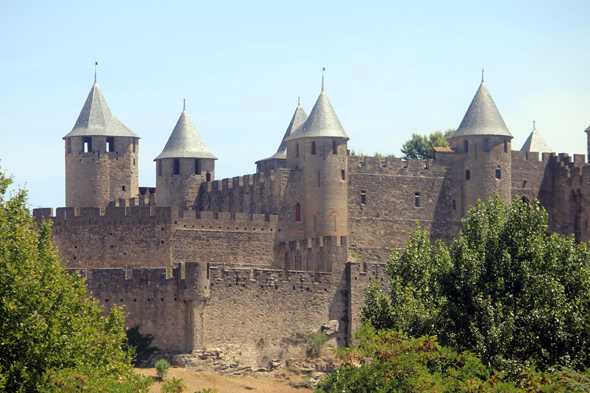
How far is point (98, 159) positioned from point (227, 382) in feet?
76.3

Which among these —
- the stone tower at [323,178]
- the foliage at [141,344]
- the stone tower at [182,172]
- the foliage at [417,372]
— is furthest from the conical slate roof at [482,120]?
the foliage at [417,372]

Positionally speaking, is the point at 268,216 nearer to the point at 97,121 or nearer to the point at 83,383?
the point at 97,121

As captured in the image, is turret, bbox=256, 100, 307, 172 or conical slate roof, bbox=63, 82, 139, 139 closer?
conical slate roof, bbox=63, 82, 139, 139

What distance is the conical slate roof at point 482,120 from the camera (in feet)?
236

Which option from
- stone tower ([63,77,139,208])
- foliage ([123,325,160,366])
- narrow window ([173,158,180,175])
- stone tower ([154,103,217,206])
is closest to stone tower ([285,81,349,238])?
stone tower ([154,103,217,206])

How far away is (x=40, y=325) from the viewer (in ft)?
131

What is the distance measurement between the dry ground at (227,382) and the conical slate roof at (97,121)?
23.2 m

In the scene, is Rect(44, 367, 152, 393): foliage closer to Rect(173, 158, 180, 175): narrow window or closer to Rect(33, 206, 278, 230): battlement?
Rect(33, 206, 278, 230): battlement

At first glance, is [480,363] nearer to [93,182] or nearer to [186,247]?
[186,247]

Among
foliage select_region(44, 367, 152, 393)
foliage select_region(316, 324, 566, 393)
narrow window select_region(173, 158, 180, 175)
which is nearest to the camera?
foliage select_region(44, 367, 152, 393)

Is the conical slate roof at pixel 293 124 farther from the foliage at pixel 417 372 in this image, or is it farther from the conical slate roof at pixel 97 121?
the foliage at pixel 417 372

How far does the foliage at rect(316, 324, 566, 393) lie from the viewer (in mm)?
38500

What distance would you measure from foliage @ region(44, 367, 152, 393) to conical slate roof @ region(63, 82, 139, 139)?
3448 centimetres

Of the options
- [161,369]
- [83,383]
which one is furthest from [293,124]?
[83,383]
